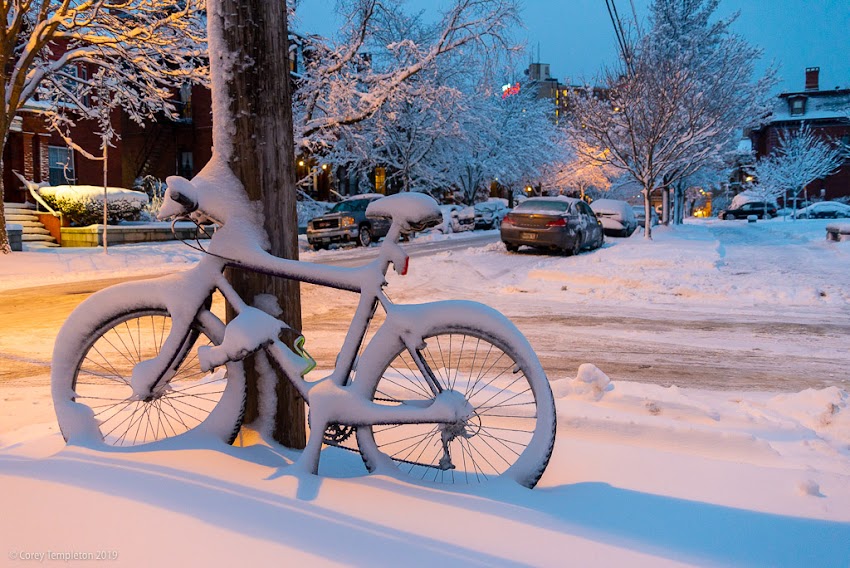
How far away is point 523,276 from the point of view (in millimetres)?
12789

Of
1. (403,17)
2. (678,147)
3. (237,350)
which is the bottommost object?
(237,350)

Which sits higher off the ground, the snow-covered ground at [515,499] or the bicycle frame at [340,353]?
the bicycle frame at [340,353]

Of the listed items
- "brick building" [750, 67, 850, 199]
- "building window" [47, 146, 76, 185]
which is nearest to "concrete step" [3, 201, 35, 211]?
"building window" [47, 146, 76, 185]

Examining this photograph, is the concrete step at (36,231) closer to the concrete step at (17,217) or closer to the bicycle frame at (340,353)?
the concrete step at (17,217)

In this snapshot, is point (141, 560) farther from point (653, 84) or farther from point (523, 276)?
point (653, 84)

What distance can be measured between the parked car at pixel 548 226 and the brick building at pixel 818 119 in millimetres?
55716

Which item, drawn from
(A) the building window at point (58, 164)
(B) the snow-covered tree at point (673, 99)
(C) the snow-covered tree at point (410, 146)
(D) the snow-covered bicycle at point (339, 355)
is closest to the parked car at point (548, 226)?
(B) the snow-covered tree at point (673, 99)

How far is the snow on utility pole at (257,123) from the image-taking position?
304cm

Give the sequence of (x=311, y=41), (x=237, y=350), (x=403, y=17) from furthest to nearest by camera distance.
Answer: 1. (x=403, y=17)
2. (x=311, y=41)
3. (x=237, y=350)

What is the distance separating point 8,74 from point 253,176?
17.7 meters

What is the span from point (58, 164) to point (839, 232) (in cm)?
3037

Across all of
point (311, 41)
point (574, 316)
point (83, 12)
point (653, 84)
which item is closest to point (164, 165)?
point (311, 41)

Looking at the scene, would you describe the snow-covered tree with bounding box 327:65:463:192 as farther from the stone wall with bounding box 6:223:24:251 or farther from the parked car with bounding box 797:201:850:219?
the parked car with bounding box 797:201:850:219

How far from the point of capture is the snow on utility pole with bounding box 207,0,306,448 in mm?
3041
